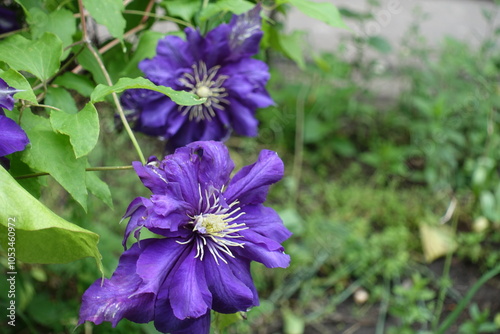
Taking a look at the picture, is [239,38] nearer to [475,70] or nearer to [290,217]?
[290,217]

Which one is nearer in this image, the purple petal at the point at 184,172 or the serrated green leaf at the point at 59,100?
the purple petal at the point at 184,172

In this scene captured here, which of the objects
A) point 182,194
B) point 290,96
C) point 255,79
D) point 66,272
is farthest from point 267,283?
point 182,194

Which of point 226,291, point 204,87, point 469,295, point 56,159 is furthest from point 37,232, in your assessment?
point 469,295

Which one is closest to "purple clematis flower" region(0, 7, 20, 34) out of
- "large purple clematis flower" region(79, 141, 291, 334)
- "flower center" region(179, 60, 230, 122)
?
"flower center" region(179, 60, 230, 122)

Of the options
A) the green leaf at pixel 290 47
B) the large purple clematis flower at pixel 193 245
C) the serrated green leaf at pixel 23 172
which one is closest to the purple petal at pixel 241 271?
the large purple clematis flower at pixel 193 245

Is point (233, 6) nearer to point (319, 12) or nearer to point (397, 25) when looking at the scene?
point (319, 12)

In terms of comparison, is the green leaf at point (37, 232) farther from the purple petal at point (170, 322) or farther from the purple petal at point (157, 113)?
the purple petal at point (157, 113)

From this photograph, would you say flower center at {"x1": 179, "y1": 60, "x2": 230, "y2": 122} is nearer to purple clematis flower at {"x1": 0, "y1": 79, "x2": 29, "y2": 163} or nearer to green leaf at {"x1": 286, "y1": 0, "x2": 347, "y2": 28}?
green leaf at {"x1": 286, "y1": 0, "x2": 347, "y2": 28}
